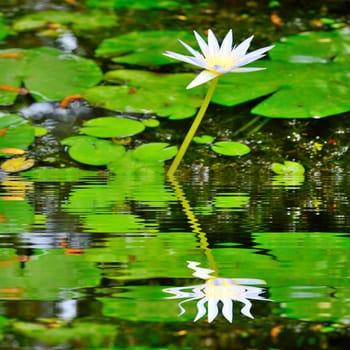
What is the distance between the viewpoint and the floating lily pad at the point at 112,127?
63.0 inches

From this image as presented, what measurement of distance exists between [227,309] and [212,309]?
0.7 inches

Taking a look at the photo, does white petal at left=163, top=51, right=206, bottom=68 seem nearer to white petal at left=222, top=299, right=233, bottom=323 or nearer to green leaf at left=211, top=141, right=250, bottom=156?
green leaf at left=211, top=141, right=250, bottom=156

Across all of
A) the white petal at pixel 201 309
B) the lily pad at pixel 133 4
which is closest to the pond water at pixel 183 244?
the white petal at pixel 201 309

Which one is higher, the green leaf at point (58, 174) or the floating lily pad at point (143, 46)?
the floating lily pad at point (143, 46)

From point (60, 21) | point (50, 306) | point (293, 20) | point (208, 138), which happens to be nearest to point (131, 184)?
point (208, 138)

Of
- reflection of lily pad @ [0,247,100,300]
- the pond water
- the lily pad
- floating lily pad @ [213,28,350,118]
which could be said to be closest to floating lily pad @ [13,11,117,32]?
the lily pad

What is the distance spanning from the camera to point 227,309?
3.00 feet

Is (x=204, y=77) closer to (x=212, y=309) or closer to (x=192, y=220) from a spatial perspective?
(x=192, y=220)

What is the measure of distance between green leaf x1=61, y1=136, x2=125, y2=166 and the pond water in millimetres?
18

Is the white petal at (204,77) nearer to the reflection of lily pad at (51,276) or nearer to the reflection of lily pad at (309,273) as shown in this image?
the reflection of lily pad at (309,273)

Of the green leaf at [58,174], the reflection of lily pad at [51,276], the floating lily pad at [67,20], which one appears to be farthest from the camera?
the floating lily pad at [67,20]

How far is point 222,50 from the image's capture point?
1.33 metres

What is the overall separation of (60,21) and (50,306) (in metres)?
1.42

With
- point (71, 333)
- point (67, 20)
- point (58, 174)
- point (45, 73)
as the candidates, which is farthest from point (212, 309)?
point (67, 20)
